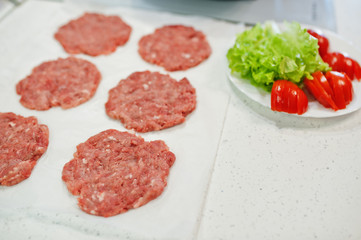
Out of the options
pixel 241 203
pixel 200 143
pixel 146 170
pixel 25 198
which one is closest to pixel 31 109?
pixel 25 198

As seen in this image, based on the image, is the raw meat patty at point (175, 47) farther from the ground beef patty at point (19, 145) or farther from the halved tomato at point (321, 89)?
the ground beef patty at point (19, 145)

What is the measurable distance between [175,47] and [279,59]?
81cm

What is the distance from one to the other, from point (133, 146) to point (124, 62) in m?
0.83

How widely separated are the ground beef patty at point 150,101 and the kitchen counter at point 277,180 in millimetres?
118

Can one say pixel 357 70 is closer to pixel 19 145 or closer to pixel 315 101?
pixel 315 101

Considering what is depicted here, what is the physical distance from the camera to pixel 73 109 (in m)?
2.05

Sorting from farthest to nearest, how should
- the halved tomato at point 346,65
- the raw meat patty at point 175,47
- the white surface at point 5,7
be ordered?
the white surface at point 5,7
the raw meat patty at point 175,47
the halved tomato at point 346,65

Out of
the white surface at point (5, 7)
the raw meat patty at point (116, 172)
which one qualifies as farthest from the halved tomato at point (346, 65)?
the white surface at point (5, 7)

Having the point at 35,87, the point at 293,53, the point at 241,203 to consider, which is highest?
the point at 293,53

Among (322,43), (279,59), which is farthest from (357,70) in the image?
(279,59)

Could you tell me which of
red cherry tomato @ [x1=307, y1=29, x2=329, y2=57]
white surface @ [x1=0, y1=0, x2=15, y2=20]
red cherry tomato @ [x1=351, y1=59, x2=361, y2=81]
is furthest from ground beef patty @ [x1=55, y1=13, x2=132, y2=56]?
red cherry tomato @ [x1=351, y1=59, x2=361, y2=81]

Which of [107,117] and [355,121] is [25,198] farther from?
[355,121]

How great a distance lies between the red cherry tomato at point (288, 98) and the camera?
1843 mm

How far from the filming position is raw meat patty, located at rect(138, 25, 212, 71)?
91.4 inches
